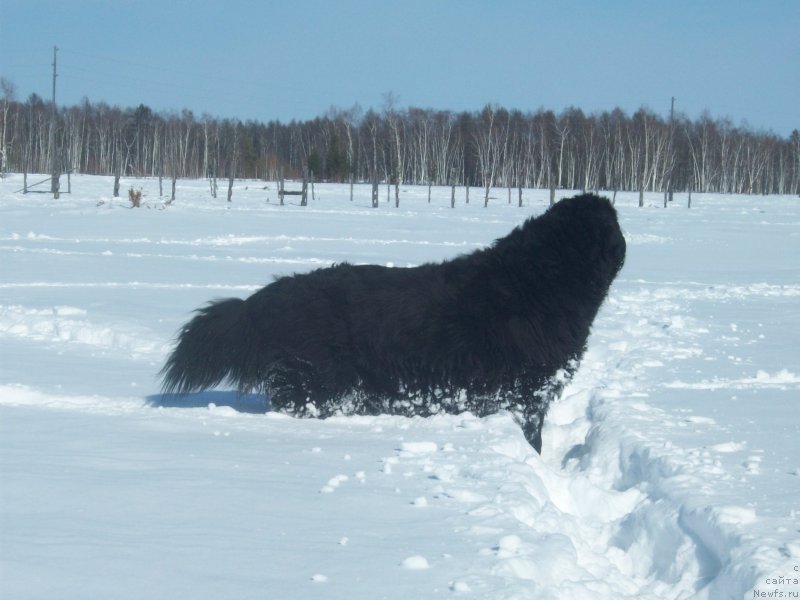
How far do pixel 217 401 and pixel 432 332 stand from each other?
1.89 meters

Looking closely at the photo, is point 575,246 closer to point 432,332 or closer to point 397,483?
point 432,332

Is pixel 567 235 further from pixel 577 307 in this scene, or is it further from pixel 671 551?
pixel 671 551

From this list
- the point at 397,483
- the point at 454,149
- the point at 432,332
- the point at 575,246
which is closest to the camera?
the point at 397,483

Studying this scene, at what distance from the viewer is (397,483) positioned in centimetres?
382

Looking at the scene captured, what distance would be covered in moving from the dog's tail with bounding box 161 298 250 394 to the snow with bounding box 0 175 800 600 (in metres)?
0.26

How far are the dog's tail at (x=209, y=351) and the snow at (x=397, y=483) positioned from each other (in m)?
0.26

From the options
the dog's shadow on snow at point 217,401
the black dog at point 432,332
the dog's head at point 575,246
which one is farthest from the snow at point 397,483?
the dog's head at point 575,246

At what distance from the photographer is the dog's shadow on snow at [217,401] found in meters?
5.87

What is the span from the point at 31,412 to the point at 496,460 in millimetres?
2814

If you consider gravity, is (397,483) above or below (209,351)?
below

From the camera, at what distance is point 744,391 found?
665 centimetres

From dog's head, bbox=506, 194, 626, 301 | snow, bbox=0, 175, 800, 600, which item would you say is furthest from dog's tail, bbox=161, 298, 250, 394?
dog's head, bbox=506, 194, 626, 301

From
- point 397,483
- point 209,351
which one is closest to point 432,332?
point 209,351

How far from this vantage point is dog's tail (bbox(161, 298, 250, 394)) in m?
5.70
